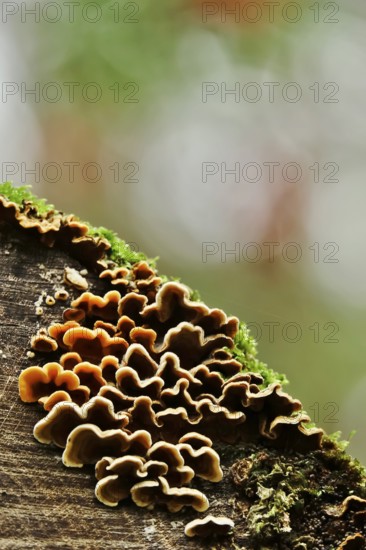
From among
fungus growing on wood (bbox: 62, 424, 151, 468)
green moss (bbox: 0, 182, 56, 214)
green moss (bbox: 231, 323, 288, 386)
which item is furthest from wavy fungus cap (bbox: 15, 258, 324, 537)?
green moss (bbox: 0, 182, 56, 214)

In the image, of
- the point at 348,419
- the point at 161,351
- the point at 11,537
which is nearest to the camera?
the point at 11,537

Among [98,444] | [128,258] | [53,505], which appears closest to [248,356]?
[128,258]

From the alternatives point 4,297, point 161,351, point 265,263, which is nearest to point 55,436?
point 161,351

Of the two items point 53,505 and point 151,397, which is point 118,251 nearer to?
point 151,397

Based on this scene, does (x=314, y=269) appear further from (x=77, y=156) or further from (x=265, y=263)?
(x=77, y=156)

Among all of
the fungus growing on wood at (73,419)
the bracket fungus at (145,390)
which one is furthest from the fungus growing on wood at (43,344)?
the fungus growing on wood at (73,419)

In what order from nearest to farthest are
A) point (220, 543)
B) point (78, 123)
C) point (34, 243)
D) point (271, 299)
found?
point (220, 543) → point (34, 243) → point (78, 123) → point (271, 299)

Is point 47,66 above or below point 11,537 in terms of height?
above
